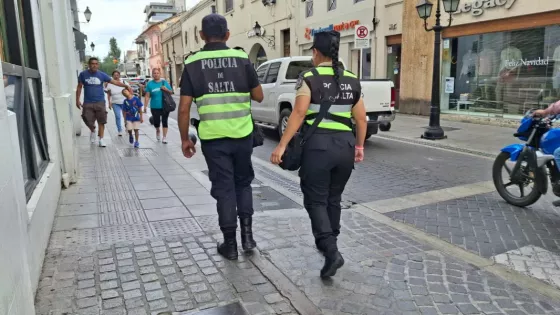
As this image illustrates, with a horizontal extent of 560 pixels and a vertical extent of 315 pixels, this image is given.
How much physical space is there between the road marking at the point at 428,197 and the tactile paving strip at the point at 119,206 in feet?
9.16

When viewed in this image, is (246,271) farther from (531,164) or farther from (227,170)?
(531,164)

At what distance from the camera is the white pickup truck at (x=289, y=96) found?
9.92 m

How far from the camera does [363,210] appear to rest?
17.3 feet

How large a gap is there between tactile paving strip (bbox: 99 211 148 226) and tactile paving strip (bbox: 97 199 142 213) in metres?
0.13

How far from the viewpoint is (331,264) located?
11.3 feet

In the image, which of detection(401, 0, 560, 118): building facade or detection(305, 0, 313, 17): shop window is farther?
detection(305, 0, 313, 17): shop window

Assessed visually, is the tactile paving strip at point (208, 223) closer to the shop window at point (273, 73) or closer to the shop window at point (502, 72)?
the shop window at point (273, 73)

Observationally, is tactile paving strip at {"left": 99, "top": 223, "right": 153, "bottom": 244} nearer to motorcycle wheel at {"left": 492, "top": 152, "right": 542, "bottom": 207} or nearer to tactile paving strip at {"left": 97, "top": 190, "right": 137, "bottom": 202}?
tactile paving strip at {"left": 97, "top": 190, "right": 137, "bottom": 202}

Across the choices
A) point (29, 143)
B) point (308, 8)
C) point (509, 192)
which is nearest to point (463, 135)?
point (509, 192)

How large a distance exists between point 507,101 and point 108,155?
442 inches

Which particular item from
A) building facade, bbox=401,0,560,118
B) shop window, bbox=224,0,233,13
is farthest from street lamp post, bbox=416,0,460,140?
shop window, bbox=224,0,233,13

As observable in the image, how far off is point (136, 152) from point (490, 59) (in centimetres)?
1076

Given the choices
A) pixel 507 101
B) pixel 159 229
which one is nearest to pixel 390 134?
pixel 507 101

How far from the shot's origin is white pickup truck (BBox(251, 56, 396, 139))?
992 centimetres
